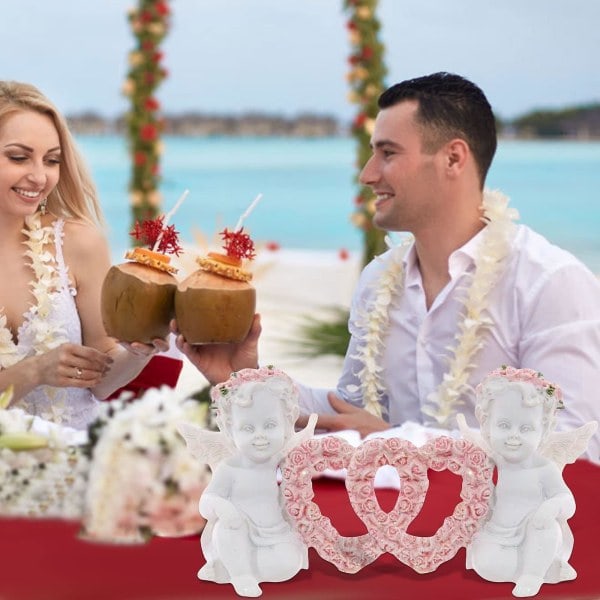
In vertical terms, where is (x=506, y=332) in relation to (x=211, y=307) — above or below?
below

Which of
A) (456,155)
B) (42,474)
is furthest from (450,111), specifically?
(42,474)

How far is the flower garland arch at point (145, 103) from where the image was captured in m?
7.38

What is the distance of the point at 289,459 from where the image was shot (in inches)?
77.2

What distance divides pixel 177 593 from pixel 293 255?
10.3 metres

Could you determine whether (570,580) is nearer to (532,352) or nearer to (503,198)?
(532,352)

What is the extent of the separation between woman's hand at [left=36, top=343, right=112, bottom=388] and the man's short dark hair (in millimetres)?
977

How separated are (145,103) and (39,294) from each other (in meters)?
4.85

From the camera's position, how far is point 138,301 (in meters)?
2.20


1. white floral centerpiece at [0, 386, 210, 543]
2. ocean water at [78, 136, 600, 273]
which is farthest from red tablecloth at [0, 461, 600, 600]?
ocean water at [78, 136, 600, 273]

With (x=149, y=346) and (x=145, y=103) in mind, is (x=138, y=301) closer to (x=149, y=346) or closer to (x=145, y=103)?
(x=149, y=346)

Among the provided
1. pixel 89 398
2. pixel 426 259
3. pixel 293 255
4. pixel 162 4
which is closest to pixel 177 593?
pixel 89 398

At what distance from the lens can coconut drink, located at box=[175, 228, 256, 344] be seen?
7.11 feet

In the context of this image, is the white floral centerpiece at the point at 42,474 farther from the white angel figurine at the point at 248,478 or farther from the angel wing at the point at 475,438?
the angel wing at the point at 475,438

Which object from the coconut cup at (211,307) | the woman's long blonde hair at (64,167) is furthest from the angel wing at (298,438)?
the woman's long blonde hair at (64,167)
